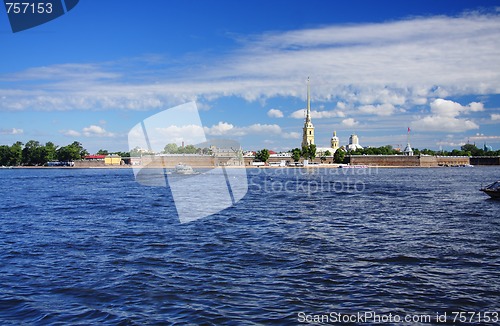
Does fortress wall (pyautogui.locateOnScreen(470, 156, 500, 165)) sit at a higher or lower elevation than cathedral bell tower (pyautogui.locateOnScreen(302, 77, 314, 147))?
lower

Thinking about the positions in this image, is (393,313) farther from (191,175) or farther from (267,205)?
(191,175)

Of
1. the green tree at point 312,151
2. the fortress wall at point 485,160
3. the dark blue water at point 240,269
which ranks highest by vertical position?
the green tree at point 312,151

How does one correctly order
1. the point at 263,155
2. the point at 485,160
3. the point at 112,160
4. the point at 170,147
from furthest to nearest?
the point at 485,160 → the point at 112,160 → the point at 263,155 → the point at 170,147

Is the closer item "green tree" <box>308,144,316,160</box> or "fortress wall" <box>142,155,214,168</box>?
"fortress wall" <box>142,155,214,168</box>

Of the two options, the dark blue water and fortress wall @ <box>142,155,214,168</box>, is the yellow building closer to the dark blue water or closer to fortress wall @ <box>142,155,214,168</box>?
fortress wall @ <box>142,155,214,168</box>

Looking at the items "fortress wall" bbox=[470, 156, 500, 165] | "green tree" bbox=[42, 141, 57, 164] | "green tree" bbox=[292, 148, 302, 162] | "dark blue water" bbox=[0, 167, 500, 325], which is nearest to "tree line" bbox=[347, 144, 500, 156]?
"fortress wall" bbox=[470, 156, 500, 165]

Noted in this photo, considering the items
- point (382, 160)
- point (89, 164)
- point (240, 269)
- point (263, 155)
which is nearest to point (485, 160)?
point (382, 160)

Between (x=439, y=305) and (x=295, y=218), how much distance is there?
1218 cm

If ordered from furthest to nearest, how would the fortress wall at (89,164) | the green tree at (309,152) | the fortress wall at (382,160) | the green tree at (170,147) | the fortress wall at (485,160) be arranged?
1. the fortress wall at (485,160)
2. the fortress wall at (89,164)
3. the green tree at (309,152)
4. the fortress wall at (382,160)
5. the green tree at (170,147)

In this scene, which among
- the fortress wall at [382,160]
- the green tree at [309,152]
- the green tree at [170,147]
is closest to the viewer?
the green tree at [170,147]

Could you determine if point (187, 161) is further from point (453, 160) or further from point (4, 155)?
point (453, 160)

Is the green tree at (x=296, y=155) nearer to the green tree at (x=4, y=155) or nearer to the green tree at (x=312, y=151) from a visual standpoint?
the green tree at (x=312, y=151)

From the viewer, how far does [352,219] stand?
20500 millimetres

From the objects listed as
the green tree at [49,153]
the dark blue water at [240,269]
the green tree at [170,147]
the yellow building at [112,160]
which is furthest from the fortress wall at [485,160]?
the dark blue water at [240,269]
